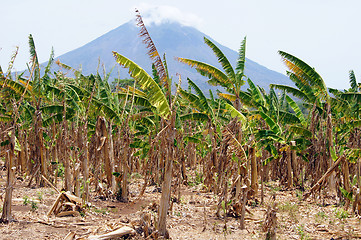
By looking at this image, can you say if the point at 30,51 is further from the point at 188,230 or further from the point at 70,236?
the point at 188,230

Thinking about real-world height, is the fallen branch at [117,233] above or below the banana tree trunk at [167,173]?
below

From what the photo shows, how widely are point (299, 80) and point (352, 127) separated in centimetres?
289

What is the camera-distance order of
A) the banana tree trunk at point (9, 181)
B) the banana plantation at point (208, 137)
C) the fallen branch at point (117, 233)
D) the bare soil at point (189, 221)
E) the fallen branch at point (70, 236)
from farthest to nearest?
the banana plantation at point (208, 137) < the bare soil at point (189, 221) < the banana tree trunk at point (9, 181) < the fallen branch at point (117, 233) < the fallen branch at point (70, 236)

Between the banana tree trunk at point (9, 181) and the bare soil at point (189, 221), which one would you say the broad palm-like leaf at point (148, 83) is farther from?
the banana tree trunk at point (9, 181)

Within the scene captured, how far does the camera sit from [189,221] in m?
10.8

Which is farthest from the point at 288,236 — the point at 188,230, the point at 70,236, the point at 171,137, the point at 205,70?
the point at 205,70

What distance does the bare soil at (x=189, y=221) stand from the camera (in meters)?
8.98

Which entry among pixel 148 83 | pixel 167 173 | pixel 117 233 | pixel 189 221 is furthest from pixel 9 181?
pixel 189 221

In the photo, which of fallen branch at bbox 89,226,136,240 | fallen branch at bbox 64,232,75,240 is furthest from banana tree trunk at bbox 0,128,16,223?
fallen branch at bbox 89,226,136,240

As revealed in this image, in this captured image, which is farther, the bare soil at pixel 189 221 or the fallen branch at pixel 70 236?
the bare soil at pixel 189 221

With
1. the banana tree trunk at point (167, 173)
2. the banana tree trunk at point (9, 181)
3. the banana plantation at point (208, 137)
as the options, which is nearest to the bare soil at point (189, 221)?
the banana tree trunk at point (9, 181)

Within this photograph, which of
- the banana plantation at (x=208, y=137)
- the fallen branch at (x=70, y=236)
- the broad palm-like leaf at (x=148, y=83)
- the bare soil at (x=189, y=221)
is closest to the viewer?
the broad palm-like leaf at (x=148, y=83)

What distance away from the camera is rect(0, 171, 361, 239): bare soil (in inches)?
354

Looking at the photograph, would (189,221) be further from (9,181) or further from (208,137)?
(9,181)
